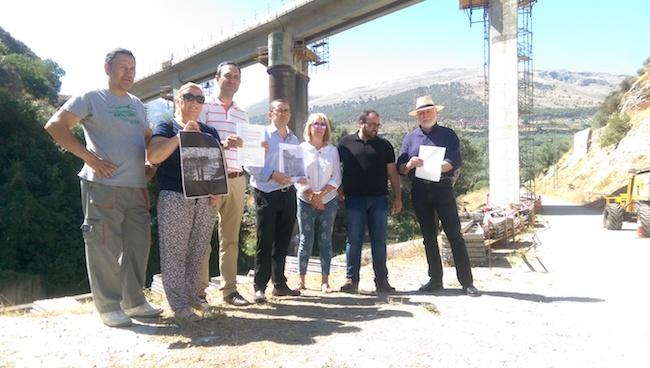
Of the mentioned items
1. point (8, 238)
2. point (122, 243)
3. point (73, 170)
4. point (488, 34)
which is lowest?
point (8, 238)

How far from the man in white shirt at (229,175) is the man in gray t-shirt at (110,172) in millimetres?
715

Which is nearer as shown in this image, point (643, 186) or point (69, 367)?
point (69, 367)

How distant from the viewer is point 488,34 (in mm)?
18562

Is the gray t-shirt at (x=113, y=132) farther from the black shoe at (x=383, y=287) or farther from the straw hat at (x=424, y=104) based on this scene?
the straw hat at (x=424, y=104)

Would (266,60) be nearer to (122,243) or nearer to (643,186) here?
(643,186)

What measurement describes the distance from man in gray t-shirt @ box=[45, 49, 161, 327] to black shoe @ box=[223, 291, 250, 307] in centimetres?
100

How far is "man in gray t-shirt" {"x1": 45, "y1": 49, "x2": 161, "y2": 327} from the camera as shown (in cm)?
357

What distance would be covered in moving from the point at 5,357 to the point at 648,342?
461 centimetres

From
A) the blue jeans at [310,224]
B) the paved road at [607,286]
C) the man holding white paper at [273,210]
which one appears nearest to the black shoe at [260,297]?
the man holding white paper at [273,210]

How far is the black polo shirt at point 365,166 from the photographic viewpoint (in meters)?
5.02

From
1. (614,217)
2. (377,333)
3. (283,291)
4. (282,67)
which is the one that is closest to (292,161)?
(283,291)

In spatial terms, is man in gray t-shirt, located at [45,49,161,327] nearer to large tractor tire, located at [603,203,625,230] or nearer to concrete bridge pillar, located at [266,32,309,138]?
large tractor tire, located at [603,203,625,230]

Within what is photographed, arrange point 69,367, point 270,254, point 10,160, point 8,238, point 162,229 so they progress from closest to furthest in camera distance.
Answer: point 69,367 < point 162,229 < point 270,254 < point 8,238 < point 10,160

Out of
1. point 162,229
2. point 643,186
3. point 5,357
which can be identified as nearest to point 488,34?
point 643,186
